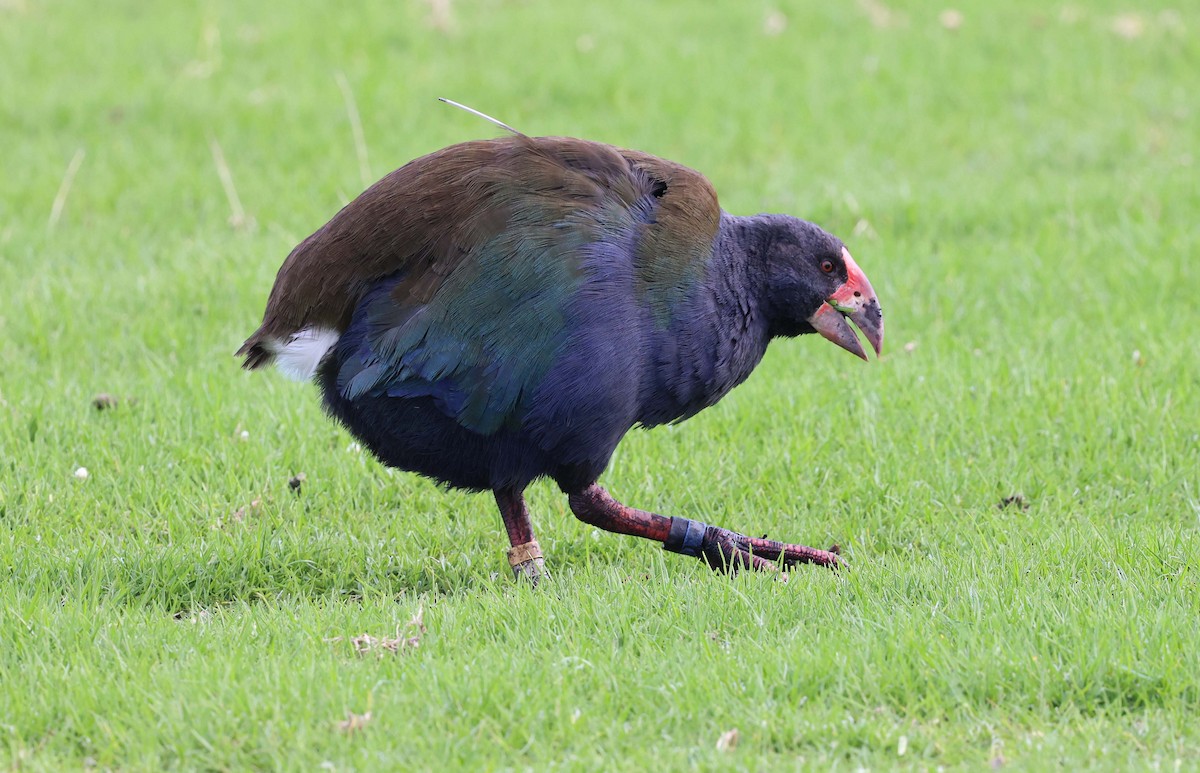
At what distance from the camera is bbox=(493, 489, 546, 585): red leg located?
13.6 feet

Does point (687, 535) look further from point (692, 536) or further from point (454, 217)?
point (454, 217)

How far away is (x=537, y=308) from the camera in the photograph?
12.3ft

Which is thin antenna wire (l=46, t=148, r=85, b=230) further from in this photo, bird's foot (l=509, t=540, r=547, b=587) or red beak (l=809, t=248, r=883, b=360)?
red beak (l=809, t=248, r=883, b=360)

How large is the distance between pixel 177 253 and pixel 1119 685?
195 inches

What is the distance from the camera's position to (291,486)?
15.5 ft


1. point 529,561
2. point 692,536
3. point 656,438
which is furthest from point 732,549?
point 656,438

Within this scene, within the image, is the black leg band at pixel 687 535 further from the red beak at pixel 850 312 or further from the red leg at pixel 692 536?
the red beak at pixel 850 312

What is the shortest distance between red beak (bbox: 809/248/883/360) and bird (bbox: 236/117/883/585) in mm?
10

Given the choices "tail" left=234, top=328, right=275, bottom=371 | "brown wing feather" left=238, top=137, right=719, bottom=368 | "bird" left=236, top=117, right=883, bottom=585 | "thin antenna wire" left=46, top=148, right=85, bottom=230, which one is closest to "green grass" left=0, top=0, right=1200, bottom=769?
"thin antenna wire" left=46, top=148, right=85, bottom=230

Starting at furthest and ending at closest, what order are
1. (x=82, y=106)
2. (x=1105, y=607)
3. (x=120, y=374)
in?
1. (x=82, y=106)
2. (x=120, y=374)
3. (x=1105, y=607)

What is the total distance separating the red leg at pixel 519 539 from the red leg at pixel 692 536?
16 cm

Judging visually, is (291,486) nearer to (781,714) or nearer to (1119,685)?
(781,714)

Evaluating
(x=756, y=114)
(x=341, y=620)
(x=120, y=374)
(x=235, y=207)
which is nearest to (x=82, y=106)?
(x=235, y=207)

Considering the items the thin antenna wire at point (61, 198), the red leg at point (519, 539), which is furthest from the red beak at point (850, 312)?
the thin antenna wire at point (61, 198)
